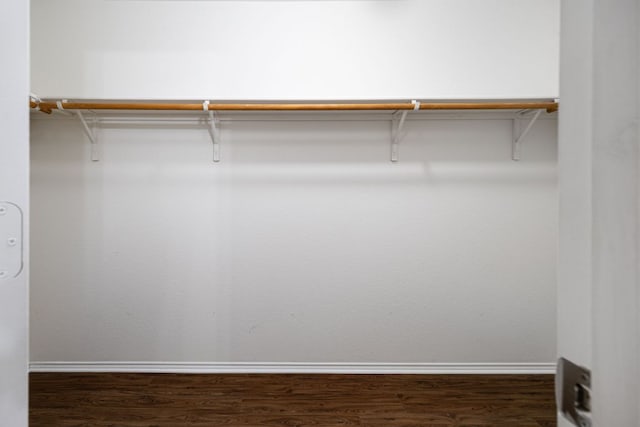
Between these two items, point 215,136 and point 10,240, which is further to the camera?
point 215,136

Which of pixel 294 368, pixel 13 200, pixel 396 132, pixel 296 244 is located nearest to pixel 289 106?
pixel 396 132

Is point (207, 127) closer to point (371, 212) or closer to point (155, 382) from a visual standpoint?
point (371, 212)

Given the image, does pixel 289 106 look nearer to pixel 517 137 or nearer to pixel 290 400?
pixel 517 137

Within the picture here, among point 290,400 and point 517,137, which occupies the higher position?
point 517,137

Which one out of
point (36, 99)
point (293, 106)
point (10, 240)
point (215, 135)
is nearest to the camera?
point (10, 240)

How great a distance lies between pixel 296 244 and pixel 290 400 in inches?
37.2

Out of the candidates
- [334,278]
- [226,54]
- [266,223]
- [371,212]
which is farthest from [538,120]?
[226,54]

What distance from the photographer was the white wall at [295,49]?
1968 mm

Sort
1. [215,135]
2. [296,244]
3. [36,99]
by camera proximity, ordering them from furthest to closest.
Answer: [296,244]
[215,135]
[36,99]

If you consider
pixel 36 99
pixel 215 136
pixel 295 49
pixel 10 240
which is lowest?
pixel 10 240

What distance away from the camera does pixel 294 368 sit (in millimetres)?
2039

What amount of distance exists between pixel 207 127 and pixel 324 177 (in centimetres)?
86

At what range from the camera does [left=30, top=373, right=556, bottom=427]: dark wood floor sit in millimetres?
1614

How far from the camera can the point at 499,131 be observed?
2.04 meters
